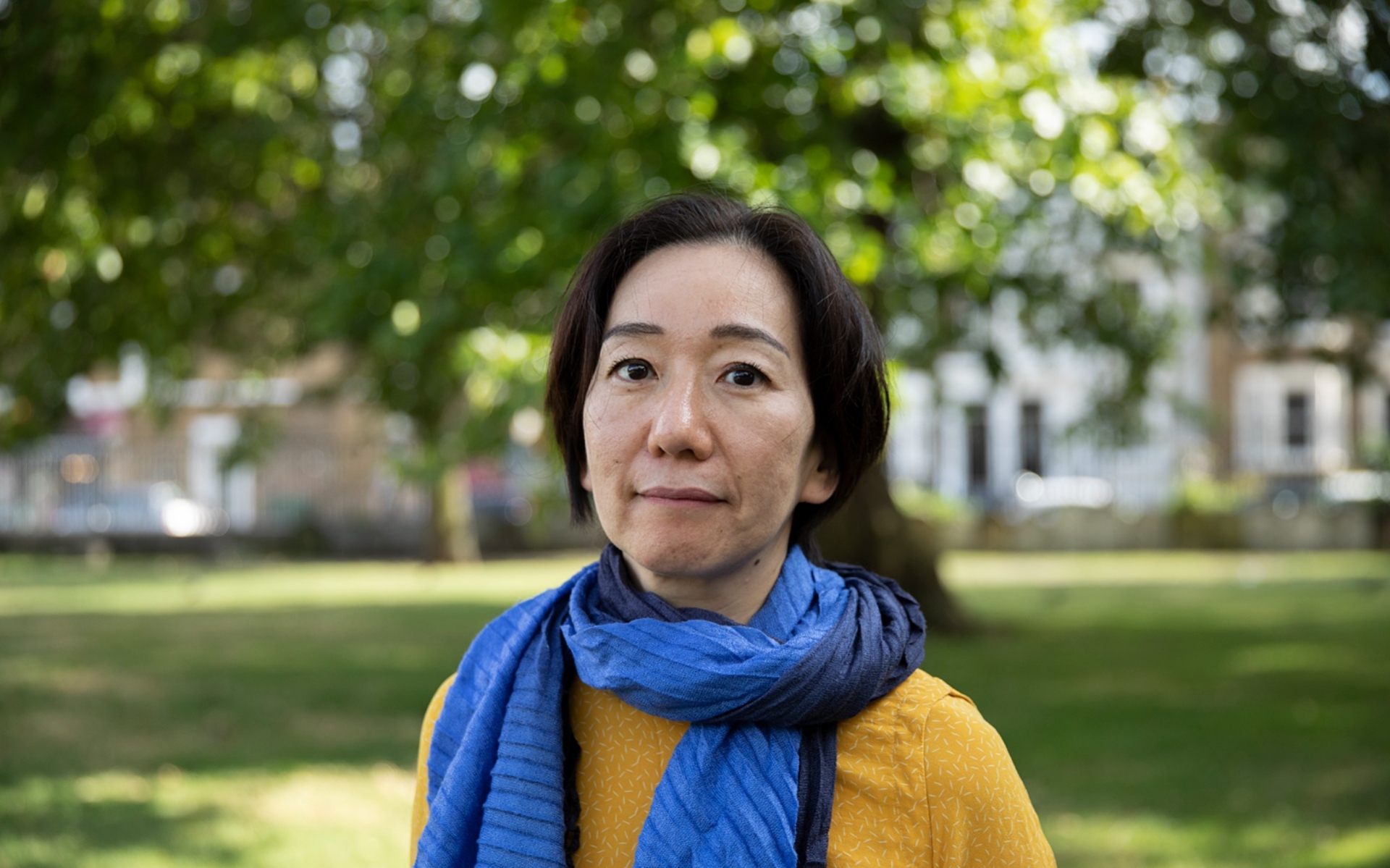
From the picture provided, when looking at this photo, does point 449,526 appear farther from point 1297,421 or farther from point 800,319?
point 1297,421

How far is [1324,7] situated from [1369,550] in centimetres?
2091

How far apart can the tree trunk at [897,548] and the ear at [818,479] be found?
377 inches

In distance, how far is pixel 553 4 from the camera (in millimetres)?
6277

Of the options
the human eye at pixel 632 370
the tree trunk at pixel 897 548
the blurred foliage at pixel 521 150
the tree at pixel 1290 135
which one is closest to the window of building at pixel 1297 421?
the tree at pixel 1290 135

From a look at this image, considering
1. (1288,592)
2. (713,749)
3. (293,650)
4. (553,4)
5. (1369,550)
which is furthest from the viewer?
(1369,550)

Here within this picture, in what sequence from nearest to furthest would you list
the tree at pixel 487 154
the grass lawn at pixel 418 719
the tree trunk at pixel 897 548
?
the grass lawn at pixel 418 719
the tree at pixel 487 154
the tree trunk at pixel 897 548

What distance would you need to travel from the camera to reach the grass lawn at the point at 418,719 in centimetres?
568

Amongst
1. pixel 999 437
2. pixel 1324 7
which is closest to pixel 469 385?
pixel 1324 7

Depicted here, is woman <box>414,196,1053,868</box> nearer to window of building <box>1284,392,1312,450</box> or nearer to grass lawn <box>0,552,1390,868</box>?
grass lawn <box>0,552,1390,868</box>

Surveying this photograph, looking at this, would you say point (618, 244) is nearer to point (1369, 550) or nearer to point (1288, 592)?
point (1288, 592)

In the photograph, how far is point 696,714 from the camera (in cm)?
162

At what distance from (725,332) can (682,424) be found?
0.14 meters

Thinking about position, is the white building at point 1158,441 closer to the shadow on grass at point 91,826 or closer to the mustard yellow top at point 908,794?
the shadow on grass at point 91,826

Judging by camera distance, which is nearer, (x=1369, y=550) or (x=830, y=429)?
(x=830, y=429)
